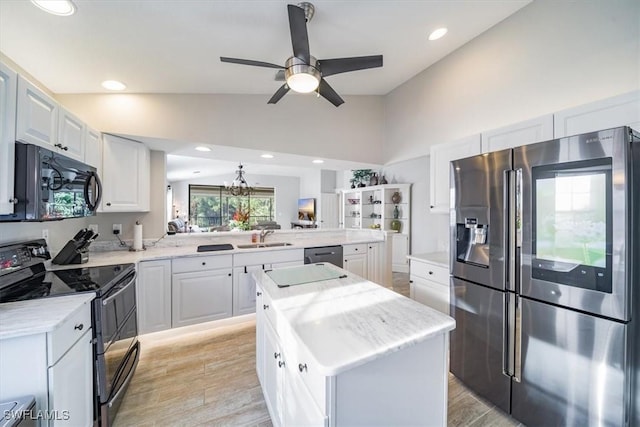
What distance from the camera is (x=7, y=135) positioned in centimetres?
132

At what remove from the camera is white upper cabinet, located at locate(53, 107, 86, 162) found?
181 cm

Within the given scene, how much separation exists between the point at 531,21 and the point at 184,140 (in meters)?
3.82

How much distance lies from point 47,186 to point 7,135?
326mm

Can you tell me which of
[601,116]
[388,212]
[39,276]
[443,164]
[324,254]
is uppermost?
[601,116]

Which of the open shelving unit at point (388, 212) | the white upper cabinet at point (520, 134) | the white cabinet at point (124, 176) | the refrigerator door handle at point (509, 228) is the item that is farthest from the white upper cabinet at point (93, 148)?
the open shelving unit at point (388, 212)

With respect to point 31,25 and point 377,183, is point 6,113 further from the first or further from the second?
point 377,183

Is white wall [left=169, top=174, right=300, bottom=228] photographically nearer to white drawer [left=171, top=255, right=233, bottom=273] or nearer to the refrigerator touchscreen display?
white drawer [left=171, top=255, right=233, bottom=273]

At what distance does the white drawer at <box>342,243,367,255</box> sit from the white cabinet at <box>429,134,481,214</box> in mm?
1256

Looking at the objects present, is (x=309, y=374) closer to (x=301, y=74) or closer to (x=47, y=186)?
(x=301, y=74)

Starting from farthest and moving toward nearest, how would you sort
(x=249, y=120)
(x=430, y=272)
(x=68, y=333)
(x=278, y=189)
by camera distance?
(x=278, y=189)
(x=249, y=120)
(x=430, y=272)
(x=68, y=333)

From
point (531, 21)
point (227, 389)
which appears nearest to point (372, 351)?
point (227, 389)

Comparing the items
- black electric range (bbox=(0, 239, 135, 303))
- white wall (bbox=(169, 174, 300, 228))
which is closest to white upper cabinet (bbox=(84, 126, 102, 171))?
black electric range (bbox=(0, 239, 135, 303))

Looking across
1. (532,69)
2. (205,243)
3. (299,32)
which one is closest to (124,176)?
(205,243)

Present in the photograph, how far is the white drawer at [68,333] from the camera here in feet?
3.63
